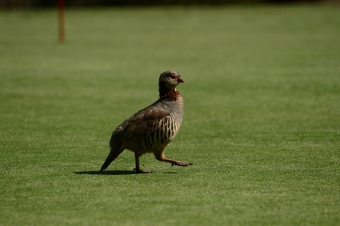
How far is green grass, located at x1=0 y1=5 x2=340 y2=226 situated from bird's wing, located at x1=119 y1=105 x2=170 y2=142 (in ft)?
1.41

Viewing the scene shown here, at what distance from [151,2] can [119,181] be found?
116ft

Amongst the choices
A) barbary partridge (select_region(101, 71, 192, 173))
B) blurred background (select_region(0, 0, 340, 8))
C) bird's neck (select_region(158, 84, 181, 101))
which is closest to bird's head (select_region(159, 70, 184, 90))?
bird's neck (select_region(158, 84, 181, 101))

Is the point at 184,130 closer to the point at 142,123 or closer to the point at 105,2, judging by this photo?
the point at 142,123

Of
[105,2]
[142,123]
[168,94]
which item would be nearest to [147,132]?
[142,123]

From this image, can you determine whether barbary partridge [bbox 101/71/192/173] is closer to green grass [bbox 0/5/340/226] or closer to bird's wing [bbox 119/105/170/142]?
bird's wing [bbox 119/105/170/142]

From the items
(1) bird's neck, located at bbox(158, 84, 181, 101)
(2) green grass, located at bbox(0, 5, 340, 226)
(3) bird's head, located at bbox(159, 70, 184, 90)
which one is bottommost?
(2) green grass, located at bbox(0, 5, 340, 226)

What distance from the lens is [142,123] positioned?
7387 mm

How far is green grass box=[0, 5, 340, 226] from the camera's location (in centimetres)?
618

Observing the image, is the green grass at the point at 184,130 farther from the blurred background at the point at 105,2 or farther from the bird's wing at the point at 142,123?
the blurred background at the point at 105,2

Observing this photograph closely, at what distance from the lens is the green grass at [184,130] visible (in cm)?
618

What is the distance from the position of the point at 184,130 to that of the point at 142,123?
308 centimetres

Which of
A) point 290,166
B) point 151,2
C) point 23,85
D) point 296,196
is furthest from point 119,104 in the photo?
point 151,2

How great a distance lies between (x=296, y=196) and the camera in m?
6.45

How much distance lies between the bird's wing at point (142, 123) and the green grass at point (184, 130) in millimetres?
429
